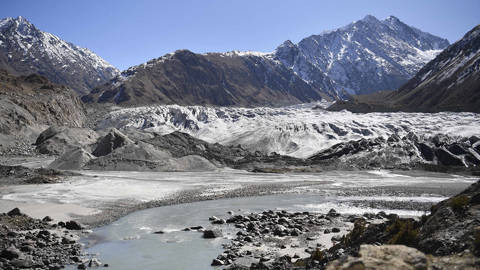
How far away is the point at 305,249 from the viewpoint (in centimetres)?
1714

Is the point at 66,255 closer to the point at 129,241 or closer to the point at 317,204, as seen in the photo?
the point at 129,241

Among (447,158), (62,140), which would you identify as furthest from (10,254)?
(447,158)

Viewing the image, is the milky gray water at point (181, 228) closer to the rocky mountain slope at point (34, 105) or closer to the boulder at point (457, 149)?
the boulder at point (457, 149)

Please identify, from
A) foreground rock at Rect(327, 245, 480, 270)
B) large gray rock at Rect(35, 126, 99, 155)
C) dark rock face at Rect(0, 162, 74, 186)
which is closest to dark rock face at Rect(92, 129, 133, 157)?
large gray rock at Rect(35, 126, 99, 155)

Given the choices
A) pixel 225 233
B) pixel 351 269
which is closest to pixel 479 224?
pixel 351 269

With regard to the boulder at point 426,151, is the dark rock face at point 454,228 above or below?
below

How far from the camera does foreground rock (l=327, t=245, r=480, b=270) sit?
7.16m

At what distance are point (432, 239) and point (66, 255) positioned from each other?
14337 mm

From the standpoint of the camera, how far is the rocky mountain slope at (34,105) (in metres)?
109

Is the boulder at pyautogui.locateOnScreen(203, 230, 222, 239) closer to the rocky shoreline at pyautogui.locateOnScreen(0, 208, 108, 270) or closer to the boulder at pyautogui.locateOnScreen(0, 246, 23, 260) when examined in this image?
the rocky shoreline at pyautogui.locateOnScreen(0, 208, 108, 270)

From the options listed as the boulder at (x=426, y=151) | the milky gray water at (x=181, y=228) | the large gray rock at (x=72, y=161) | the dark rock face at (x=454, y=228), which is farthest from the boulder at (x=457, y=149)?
the dark rock face at (x=454, y=228)

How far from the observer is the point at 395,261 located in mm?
7289

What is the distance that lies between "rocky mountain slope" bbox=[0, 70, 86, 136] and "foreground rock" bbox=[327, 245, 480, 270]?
368 ft

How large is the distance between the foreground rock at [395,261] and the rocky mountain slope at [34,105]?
11209 centimetres
